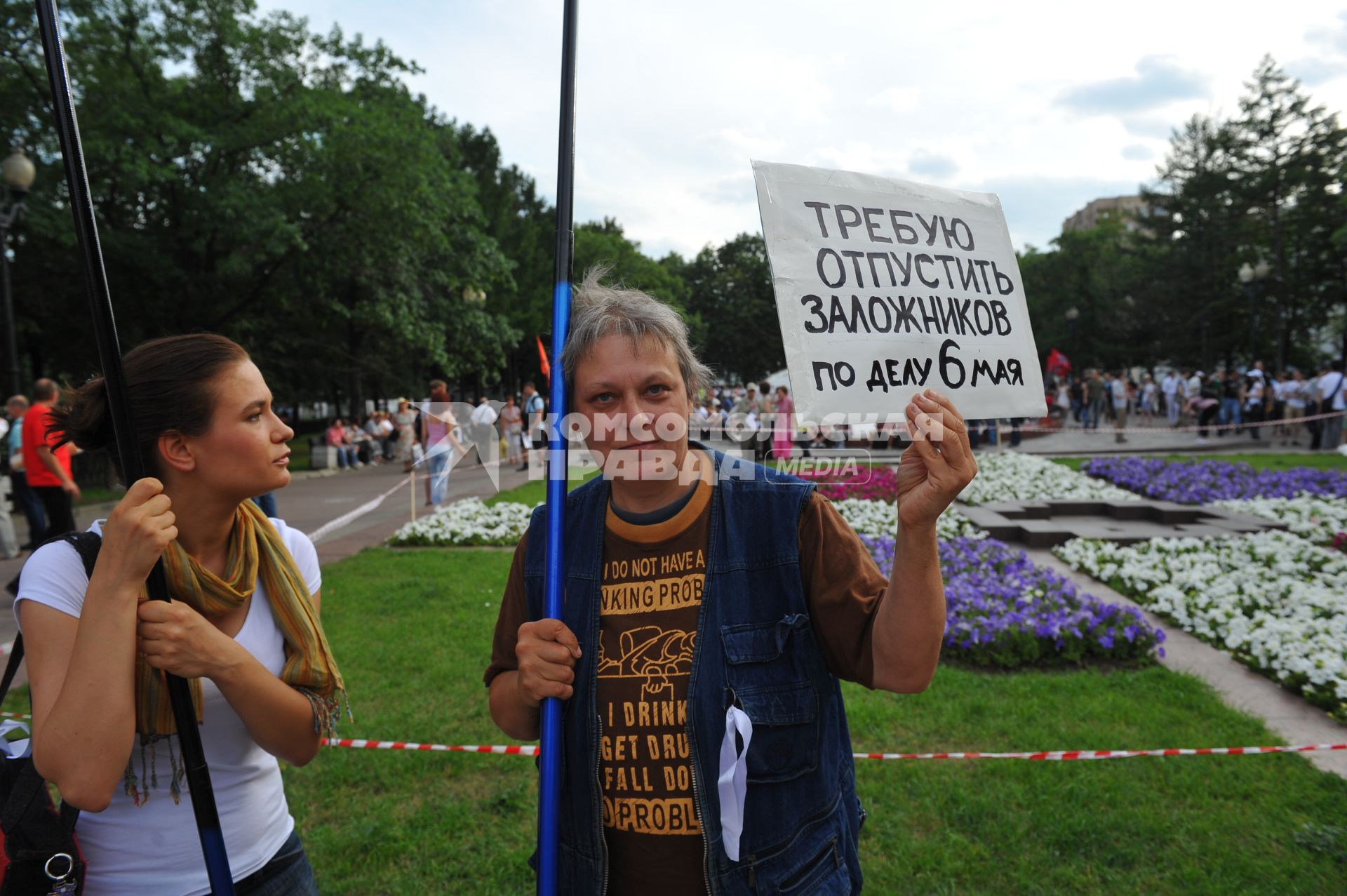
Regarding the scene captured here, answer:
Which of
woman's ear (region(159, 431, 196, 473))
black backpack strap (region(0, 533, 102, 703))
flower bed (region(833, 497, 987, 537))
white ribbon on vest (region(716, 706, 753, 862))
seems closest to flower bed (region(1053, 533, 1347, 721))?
flower bed (region(833, 497, 987, 537))

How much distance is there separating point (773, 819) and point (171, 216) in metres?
21.5

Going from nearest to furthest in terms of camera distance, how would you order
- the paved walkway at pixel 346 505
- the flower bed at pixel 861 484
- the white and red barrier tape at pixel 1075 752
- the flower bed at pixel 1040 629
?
the white and red barrier tape at pixel 1075 752, the flower bed at pixel 1040 629, the paved walkway at pixel 346 505, the flower bed at pixel 861 484

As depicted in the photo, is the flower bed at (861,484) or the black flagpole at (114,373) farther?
the flower bed at (861,484)

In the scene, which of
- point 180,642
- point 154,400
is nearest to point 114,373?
point 154,400

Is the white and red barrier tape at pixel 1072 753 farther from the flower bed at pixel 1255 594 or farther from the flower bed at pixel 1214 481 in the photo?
the flower bed at pixel 1214 481

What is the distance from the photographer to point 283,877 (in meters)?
1.88

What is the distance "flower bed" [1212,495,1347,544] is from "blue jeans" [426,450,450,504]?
11006mm

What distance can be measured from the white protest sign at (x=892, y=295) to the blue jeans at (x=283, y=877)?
154 cm

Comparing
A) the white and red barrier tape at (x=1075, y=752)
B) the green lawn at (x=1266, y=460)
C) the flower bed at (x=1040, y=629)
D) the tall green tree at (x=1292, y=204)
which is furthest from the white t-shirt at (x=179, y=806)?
the tall green tree at (x=1292, y=204)

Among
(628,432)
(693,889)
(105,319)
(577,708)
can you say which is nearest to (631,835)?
(693,889)

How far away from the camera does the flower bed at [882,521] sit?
934 centimetres

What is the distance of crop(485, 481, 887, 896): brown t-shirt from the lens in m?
1.64

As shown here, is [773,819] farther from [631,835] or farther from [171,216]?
[171,216]

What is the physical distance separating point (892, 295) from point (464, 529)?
31.4ft
